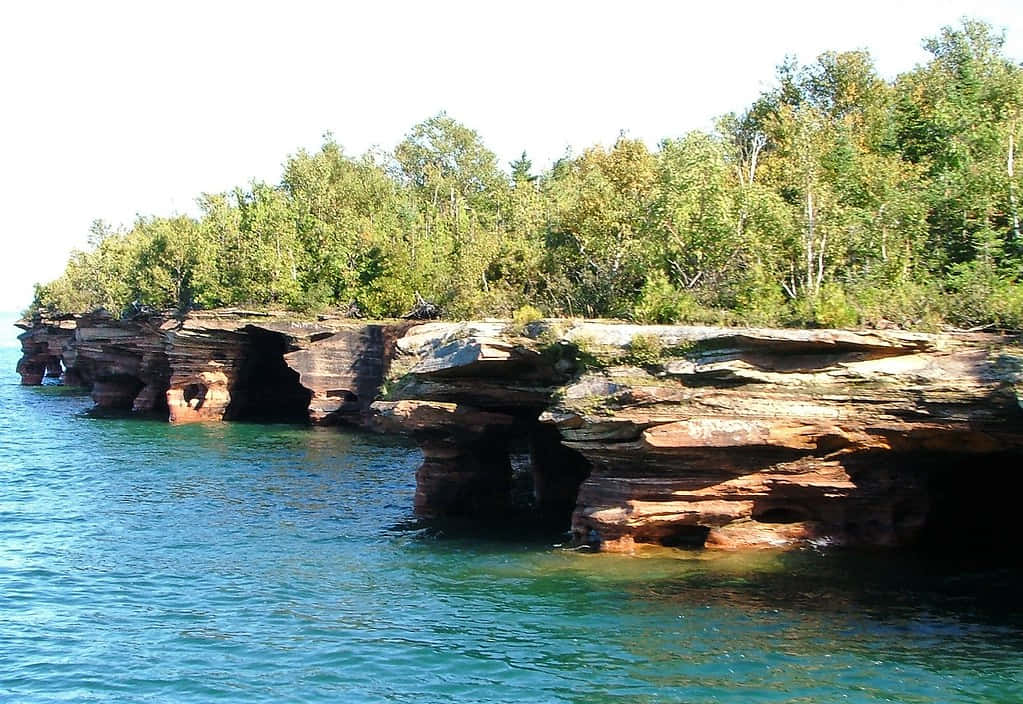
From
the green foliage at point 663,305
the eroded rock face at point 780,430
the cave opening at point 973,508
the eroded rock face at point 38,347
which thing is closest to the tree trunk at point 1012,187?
the cave opening at point 973,508

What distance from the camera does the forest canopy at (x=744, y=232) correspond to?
84.5 feet

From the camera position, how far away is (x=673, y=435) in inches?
846

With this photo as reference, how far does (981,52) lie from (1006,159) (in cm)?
1715

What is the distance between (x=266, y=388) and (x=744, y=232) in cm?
3827

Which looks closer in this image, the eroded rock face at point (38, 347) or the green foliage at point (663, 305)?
the green foliage at point (663, 305)

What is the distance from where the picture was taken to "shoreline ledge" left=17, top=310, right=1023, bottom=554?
20109mm

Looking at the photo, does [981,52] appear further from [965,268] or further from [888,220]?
[965,268]

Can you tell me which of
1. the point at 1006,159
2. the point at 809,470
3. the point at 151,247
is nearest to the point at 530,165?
the point at 151,247

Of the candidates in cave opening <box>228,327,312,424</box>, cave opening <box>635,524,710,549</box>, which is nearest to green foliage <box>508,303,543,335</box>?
cave opening <box>635,524,710,549</box>

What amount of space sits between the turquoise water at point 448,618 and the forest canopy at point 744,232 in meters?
6.83

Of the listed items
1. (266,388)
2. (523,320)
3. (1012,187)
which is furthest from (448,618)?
(266,388)

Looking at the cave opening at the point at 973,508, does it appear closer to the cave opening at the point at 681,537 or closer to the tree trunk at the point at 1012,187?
the cave opening at the point at 681,537

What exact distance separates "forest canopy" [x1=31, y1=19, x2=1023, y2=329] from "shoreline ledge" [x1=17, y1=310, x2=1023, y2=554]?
2644 millimetres

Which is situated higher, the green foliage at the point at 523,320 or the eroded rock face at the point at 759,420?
the green foliage at the point at 523,320
